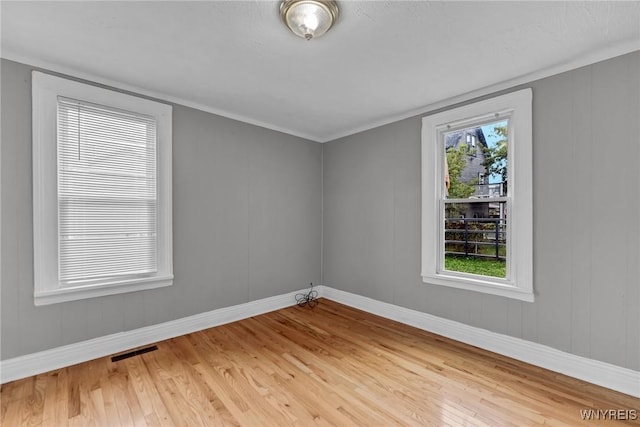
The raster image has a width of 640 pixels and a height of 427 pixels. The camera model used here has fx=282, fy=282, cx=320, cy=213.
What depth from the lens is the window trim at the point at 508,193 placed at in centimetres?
244

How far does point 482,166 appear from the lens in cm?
284

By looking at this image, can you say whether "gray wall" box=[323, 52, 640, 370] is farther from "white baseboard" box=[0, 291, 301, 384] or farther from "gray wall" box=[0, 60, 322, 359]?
"white baseboard" box=[0, 291, 301, 384]

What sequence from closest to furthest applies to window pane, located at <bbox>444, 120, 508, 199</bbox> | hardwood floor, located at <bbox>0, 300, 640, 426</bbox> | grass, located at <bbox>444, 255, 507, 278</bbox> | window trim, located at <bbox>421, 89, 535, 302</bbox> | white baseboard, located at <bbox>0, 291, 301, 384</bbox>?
hardwood floor, located at <bbox>0, 300, 640, 426</bbox> < white baseboard, located at <bbox>0, 291, 301, 384</bbox> < window trim, located at <bbox>421, 89, 535, 302</bbox> < window pane, located at <bbox>444, 120, 508, 199</bbox> < grass, located at <bbox>444, 255, 507, 278</bbox>

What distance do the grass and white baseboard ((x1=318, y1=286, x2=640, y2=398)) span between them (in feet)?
1.85

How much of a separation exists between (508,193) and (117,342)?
3.83 metres

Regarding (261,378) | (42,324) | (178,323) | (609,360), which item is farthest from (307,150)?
(609,360)

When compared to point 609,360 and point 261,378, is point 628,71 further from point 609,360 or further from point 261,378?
point 261,378

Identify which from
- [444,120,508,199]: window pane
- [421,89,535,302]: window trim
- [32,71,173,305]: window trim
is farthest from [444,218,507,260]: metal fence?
[32,71,173,305]: window trim

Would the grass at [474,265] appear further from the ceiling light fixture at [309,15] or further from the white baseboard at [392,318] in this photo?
the ceiling light fixture at [309,15]

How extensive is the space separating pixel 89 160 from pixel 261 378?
2339mm

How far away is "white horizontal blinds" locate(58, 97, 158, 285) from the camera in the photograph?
7.70 feet

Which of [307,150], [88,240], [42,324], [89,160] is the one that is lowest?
[42,324]

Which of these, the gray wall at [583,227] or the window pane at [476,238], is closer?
the gray wall at [583,227]

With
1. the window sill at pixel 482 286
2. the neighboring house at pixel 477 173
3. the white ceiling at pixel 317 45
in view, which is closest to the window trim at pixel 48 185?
the white ceiling at pixel 317 45
